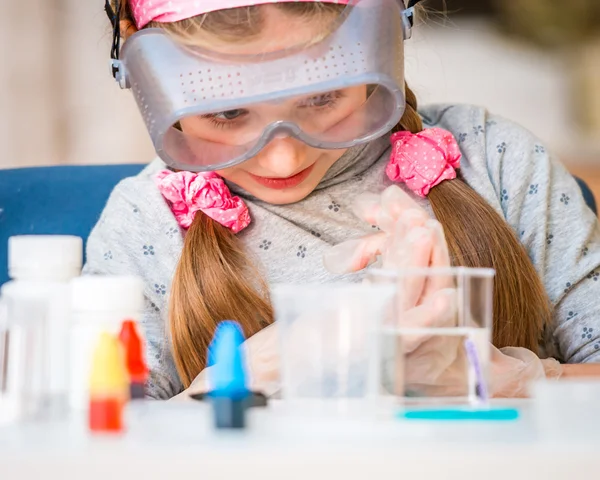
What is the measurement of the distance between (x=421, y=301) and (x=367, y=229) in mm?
530

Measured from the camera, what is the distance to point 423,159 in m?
1.26

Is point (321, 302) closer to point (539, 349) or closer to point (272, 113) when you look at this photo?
point (272, 113)

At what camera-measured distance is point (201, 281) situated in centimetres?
120

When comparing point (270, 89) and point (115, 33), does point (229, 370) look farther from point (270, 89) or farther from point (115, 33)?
point (115, 33)

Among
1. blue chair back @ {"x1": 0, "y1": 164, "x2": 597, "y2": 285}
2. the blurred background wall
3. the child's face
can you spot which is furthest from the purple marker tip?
the blurred background wall

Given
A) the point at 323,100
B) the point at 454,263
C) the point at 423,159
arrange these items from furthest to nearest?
the point at 423,159 → the point at 454,263 → the point at 323,100

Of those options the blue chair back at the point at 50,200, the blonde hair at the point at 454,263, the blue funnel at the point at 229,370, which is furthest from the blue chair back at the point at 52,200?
the blue funnel at the point at 229,370

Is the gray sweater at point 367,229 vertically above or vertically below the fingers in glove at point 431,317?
below

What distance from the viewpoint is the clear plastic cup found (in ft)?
2.09

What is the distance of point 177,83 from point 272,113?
0.11 meters

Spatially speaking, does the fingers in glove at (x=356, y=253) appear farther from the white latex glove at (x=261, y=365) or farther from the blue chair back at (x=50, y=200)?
the blue chair back at (x=50, y=200)

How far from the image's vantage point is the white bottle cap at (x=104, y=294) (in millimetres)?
677

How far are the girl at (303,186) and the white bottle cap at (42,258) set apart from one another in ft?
0.84

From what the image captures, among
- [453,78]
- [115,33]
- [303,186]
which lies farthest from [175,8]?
[453,78]
